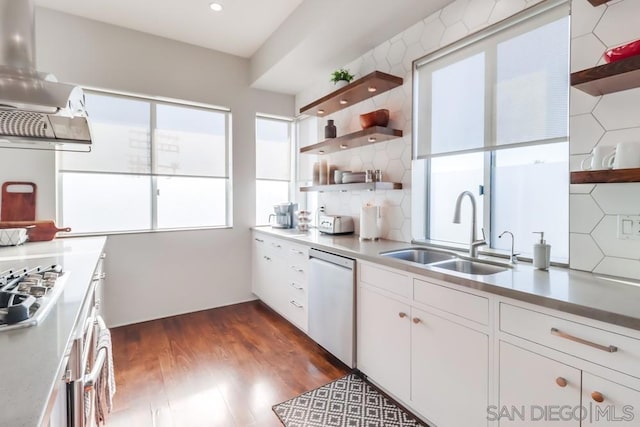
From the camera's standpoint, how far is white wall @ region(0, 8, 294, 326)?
A: 280 centimetres

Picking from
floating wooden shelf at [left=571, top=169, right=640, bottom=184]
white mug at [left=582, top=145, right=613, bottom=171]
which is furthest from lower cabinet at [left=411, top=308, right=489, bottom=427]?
white mug at [left=582, top=145, right=613, bottom=171]

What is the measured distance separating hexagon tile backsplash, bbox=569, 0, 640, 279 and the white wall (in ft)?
10.2

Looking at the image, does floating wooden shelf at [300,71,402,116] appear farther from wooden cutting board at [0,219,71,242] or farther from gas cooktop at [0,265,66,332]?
wooden cutting board at [0,219,71,242]

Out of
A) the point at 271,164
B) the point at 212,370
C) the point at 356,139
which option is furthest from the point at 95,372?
the point at 271,164

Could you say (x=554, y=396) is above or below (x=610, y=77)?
below

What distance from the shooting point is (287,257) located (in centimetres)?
303

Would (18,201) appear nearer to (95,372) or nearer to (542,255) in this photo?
(95,372)

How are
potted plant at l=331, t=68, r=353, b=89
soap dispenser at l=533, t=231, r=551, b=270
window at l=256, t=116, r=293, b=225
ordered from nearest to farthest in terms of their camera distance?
soap dispenser at l=533, t=231, r=551, b=270
potted plant at l=331, t=68, r=353, b=89
window at l=256, t=116, r=293, b=225

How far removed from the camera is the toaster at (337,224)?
9.84 feet

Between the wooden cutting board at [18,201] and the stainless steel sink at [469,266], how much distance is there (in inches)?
130

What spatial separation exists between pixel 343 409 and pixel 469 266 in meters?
1.16

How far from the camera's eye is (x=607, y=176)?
1280 mm

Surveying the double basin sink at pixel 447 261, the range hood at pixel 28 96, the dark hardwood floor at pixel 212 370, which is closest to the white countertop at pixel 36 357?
the range hood at pixel 28 96

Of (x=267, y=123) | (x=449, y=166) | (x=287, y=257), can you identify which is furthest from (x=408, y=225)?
(x=267, y=123)
